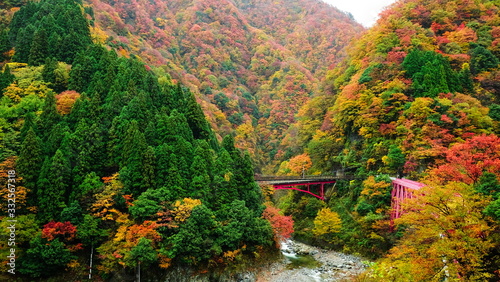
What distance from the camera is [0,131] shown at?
2912cm

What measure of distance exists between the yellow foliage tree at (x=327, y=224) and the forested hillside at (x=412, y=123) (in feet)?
1.16

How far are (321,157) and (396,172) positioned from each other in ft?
42.9

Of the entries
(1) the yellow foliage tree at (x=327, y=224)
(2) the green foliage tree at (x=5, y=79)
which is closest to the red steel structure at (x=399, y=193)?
(1) the yellow foliage tree at (x=327, y=224)

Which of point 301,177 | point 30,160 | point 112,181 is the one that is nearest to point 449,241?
point 112,181

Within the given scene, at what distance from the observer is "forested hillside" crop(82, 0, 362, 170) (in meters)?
69.5

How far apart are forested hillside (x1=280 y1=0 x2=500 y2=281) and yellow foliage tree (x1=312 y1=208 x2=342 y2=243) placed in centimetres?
35

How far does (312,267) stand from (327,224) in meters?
6.48

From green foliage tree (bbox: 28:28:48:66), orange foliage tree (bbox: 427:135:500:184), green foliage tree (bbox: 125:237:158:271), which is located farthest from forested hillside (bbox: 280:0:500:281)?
green foliage tree (bbox: 28:28:48:66)

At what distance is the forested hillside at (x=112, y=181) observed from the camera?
26125 mm

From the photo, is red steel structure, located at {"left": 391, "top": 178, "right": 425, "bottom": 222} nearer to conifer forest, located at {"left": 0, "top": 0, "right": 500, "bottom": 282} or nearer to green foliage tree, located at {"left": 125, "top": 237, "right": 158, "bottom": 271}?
conifer forest, located at {"left": 0, "top": 0, "right": 500, "bottom": 282}

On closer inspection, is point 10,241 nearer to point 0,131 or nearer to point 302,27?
point 0,131

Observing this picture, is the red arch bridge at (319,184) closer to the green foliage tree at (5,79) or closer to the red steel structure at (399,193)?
the red steel structure at (399,193)

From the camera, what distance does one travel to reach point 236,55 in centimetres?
9694

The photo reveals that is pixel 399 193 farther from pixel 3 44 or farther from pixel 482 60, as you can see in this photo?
pixel 3 44
